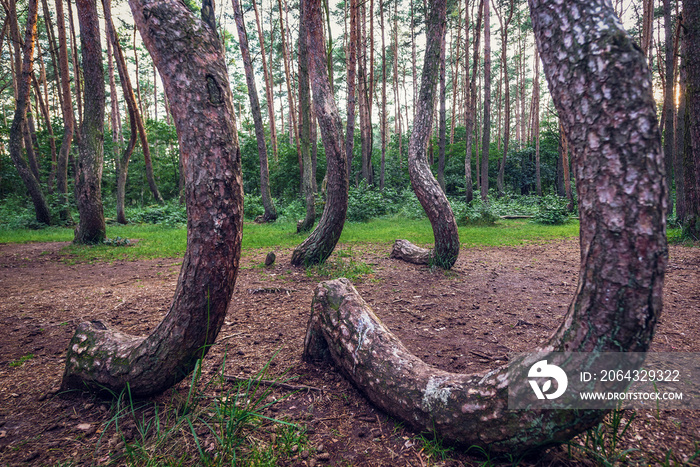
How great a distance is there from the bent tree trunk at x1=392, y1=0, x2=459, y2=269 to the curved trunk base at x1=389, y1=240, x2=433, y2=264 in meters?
0.15

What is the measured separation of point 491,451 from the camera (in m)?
1.57

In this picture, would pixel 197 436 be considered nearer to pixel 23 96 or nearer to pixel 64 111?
pixel 23 96

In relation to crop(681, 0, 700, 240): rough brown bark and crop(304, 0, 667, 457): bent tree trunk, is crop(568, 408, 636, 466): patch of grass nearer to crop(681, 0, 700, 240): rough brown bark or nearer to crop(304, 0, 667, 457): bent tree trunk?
crop(304, 0, 667, 457): bent tree trunk

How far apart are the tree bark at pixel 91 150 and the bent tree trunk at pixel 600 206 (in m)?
9.60

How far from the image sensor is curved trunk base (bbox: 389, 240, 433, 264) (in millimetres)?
5680

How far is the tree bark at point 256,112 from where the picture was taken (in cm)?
1154

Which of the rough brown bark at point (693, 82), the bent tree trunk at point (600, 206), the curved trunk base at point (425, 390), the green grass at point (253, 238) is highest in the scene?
the rough brown bark at point (693, 82)

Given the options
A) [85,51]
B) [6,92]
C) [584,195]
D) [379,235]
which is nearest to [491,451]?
[584,195]

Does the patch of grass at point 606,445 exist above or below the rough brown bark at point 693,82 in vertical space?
below

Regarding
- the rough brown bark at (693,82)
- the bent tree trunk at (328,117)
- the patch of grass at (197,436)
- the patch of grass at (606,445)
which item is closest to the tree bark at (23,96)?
the bent tree trunk at (328,117)

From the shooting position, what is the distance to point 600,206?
127 cm

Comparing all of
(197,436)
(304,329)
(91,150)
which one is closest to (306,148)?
(91,150)

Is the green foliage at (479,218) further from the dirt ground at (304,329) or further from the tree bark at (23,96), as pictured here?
the tree bark at (23,96)

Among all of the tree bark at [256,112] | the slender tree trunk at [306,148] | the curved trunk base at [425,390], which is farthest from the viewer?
the tree bark at [256,112]
